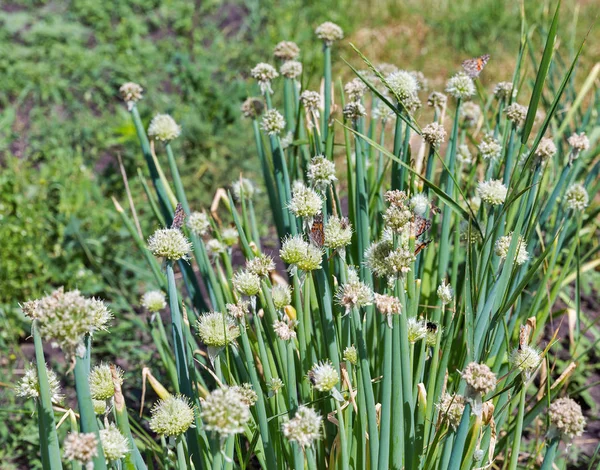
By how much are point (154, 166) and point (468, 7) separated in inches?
161

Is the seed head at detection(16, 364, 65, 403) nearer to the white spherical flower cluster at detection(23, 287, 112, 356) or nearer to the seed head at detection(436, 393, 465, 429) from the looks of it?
the white spherical flower cluster at detection(23, 287, 112, 356)

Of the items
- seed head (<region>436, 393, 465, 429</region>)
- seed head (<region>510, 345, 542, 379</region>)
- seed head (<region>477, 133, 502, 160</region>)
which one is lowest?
seed head (<region>436, 393, 465, 429</region>)

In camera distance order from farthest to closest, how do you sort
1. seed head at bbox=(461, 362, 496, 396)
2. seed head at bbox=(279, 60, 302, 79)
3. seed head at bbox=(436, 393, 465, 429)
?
seed head at bbox=(279, 60, 302, 79) < seed head at bbox=(436, 393, 465, 429) < seed head at bbox=(461, 362, 496, 396)

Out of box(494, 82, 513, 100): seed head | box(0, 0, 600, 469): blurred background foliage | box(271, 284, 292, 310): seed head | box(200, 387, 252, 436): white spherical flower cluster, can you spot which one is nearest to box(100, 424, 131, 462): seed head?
box(200, 387, 252, 436): white spherical flower cluster

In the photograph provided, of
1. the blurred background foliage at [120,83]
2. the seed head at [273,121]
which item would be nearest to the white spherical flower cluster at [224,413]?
the seed head at [273,121]

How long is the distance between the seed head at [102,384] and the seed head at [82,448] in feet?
0.96

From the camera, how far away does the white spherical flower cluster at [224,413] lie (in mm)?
1008

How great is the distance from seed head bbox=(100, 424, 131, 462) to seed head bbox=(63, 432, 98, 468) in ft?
0.56

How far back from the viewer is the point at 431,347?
1.62m

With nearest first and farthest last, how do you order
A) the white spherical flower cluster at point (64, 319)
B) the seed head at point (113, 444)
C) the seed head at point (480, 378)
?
1. the white spherical flower cluster at point (64, 319)
2. the seed head at point (480, 378)
3. the seed head at point (113, 444)

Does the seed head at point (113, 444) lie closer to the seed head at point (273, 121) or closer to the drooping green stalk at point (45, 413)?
the drooping green stalk at point (45, 413)

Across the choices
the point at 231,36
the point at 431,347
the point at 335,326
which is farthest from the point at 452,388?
the point at 231,36

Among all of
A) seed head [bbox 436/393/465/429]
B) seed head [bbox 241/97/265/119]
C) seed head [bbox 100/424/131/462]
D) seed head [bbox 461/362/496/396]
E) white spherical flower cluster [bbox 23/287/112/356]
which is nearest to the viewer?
white spherical flower cluster [bbox 23/287/112/356]

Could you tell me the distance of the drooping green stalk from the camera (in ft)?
3.59
